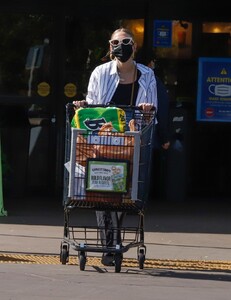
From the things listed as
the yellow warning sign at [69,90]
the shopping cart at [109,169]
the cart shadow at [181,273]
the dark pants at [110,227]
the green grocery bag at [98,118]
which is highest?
the yellow warning sign at [69,90]

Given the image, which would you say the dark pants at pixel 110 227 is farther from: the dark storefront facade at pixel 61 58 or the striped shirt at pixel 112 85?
the dark storefront facade at pixel 61 58

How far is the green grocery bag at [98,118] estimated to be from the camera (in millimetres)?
7703

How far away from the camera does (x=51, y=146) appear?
13.3m

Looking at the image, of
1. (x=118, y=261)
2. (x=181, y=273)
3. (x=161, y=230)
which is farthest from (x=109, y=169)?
(x=161, y=230)

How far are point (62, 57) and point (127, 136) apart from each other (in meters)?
5.79

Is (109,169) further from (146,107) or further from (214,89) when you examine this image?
(214,89)

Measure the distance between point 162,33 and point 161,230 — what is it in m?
3.76

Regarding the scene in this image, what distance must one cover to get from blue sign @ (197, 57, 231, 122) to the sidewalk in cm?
129

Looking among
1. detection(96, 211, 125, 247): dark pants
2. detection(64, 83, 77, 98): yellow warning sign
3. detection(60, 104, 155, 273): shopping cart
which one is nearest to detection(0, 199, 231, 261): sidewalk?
detection(96, 211, 125, 247): dark pants

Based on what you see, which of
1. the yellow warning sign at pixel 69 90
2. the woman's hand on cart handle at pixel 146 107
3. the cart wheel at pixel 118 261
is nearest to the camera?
the woman's hand on cart handle at pixel 146 107

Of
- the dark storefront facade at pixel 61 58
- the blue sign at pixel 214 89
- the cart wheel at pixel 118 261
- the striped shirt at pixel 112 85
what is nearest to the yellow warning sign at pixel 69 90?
the dark storefront facade at pixel 61 58

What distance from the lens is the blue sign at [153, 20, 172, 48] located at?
13234 mm

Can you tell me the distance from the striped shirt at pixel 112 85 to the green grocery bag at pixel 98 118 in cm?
42

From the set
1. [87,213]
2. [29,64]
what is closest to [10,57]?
[29,64]
